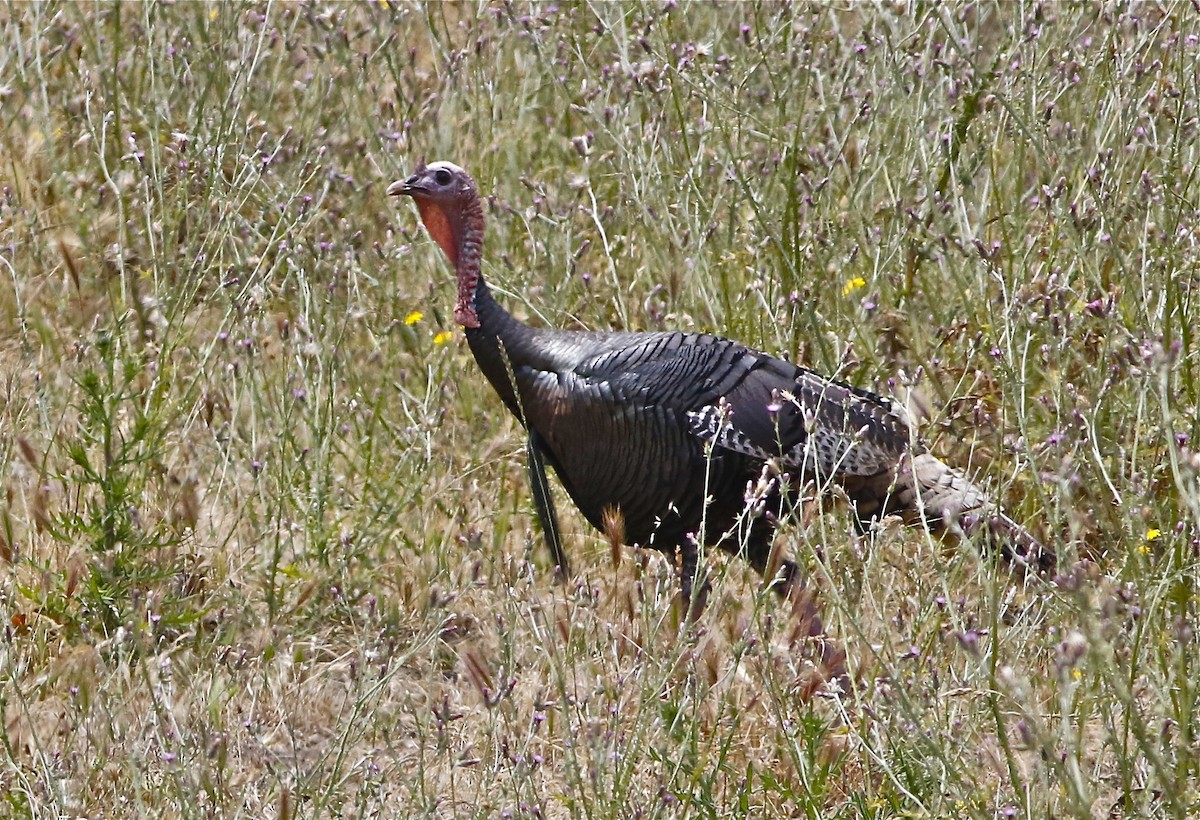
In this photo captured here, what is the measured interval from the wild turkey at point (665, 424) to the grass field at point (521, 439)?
0.18m

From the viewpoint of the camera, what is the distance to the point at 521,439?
5.27 metres

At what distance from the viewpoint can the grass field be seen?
10.3 ft

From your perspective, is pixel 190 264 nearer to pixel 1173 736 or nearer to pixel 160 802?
pixel 160 802

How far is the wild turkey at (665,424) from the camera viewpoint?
14.5 ft

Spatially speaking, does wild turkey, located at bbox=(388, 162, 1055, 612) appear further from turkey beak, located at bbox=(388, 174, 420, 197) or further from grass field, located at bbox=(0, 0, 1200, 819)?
grass field, located at bbox=(0, 0, 1200, 819)

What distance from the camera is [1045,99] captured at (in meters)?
5.25

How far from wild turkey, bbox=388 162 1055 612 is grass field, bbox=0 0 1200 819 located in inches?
7.0

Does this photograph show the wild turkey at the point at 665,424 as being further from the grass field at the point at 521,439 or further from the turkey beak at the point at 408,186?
the grass field at the point at 521,439

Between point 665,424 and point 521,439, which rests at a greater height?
point 665,424

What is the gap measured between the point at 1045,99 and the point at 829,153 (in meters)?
0.73

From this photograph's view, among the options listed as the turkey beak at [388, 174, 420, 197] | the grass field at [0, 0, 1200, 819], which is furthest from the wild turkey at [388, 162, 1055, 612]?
the grass field at [0, 0, 1200, 819]

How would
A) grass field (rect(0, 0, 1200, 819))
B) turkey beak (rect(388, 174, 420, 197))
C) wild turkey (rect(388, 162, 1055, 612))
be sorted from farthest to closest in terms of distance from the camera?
1. turkey beak (rect(388, 174, 420, 197))
2. wild turkey (rect(388, 162, 1055, 612))
3. grass field (rect(0, 0, 1200, 819))

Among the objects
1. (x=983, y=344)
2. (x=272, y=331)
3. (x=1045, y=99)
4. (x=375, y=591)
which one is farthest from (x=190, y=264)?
(x=1045, y=99)

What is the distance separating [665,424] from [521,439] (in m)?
0.94
